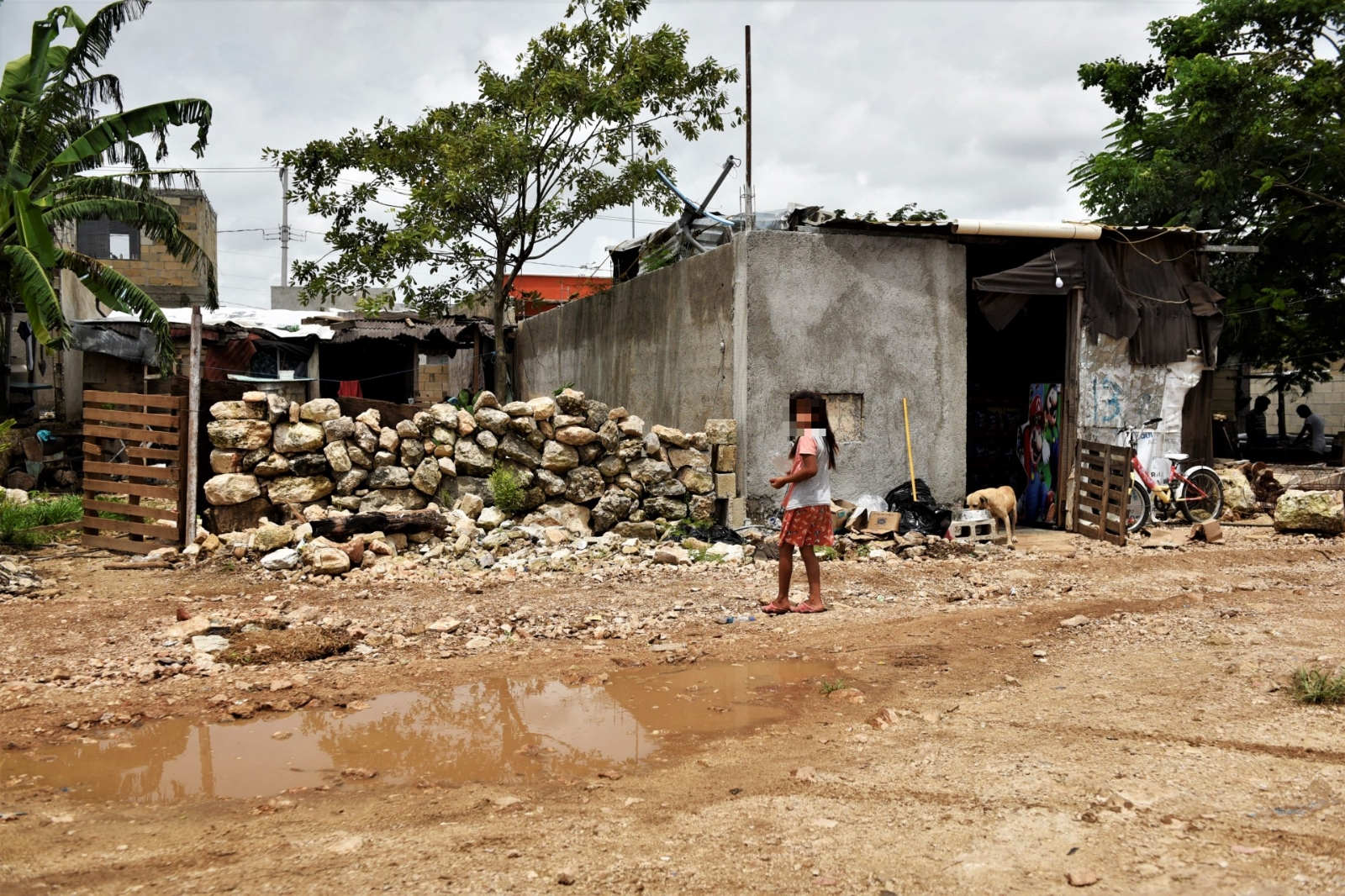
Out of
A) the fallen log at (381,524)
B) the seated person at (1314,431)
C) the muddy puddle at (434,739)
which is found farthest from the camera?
the seated person at (1314,431)

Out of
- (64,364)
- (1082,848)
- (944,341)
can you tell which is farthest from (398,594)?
(64,364)

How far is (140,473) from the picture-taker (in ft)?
31.1

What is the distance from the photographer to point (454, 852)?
3059 millimetres

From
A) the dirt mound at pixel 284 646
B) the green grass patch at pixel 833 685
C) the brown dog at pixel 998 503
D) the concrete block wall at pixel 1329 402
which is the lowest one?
the green grass patch at pixel 833 685

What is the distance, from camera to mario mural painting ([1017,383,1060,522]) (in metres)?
12.0

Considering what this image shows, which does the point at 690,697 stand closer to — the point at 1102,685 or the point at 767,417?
the point at 1102,685

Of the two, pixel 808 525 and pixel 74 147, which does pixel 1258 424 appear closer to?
pixel 808 525

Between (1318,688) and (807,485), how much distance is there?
311cm

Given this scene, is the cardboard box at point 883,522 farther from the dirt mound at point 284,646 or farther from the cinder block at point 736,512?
the dirt mound at point 284,646

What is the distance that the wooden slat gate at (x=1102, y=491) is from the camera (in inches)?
405

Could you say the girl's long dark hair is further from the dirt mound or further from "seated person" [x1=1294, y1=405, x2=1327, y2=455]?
"seated person" [x1=1294, y1=405, x2=1327, y2=455]

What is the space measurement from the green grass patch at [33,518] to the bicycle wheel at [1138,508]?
11356 mm

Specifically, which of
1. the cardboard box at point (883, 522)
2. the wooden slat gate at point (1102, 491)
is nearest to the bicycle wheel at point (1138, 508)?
the wooden slat gate at point (1102, 491)

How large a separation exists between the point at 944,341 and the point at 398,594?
6.45 m
